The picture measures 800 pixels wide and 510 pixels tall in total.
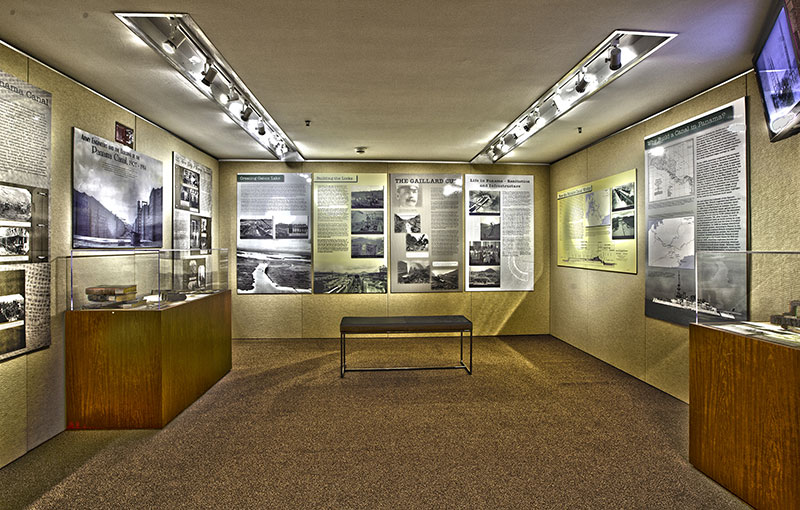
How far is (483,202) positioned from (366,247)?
2.10 metres

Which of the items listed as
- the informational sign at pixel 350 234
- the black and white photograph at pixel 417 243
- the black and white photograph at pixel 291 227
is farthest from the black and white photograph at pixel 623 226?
the black and white photograph at pixel 291 227

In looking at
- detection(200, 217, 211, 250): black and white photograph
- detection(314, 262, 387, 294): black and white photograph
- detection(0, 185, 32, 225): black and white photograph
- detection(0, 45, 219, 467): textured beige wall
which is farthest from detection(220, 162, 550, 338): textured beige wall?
detection(0, 185, 32, 225): black and white photograph

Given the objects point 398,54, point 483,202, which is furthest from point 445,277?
point 398,54

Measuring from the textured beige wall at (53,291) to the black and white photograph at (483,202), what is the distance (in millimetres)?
4965

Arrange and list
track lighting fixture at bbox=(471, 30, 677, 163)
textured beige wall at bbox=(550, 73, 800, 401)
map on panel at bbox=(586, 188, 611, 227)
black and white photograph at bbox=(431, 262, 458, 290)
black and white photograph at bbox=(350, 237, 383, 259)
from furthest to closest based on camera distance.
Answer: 1. black and white photograph at bbox=(431, 262, 458, 290)
2. black and white photograph at bbox=(350, 237, 383, 259)
3. map on panel at bbox=(586, 188, 611, 227)
4. textured beige wall at bbox=(550, 73, 800, 401)
5. track lighting fixture at bbox=(471, 30, 677, 163)

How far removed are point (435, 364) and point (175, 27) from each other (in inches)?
170

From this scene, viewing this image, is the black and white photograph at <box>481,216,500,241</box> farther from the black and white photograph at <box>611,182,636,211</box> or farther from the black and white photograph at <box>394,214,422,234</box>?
the black and white photograph at <box>611,182,636,211</box>

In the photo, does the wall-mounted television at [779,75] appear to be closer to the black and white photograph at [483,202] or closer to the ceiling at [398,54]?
the ceiling at [398,54]

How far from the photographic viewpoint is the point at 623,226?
4.79m

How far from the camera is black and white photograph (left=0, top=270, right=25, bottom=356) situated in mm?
2674

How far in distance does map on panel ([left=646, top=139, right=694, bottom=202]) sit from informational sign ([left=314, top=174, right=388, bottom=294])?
380 cm

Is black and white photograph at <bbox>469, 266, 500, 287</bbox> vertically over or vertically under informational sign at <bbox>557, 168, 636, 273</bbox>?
under

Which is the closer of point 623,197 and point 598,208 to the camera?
point 623,197

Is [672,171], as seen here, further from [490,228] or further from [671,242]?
[490,228]
